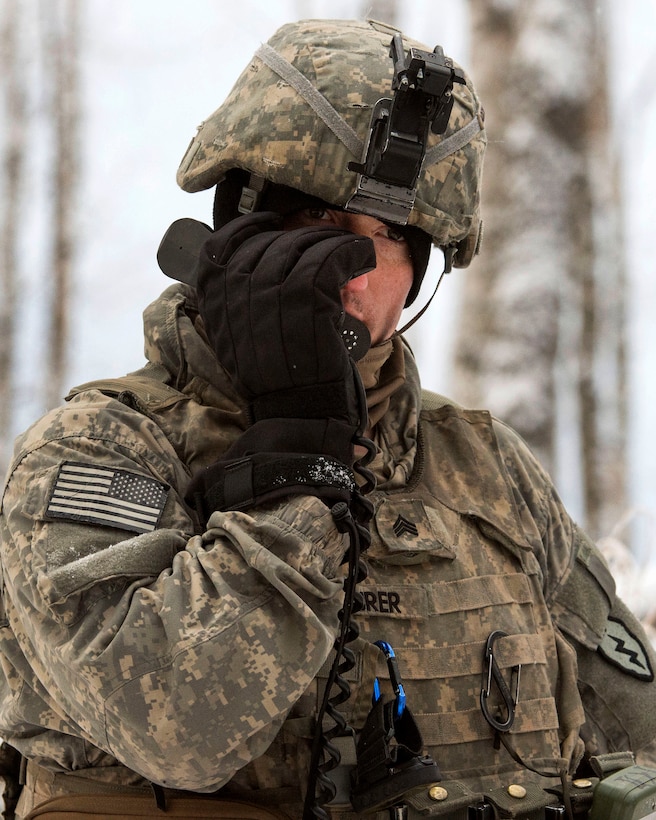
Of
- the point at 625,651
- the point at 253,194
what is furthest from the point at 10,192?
the point at 625,651

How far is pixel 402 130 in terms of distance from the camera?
2062 millimetres

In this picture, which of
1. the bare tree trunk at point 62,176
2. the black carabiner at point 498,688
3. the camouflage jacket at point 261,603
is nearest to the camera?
the camouflage jacket at point 261,603

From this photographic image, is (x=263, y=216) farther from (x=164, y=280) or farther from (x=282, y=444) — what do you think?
(x=164, y=280)

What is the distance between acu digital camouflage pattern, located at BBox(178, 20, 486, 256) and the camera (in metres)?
2.12

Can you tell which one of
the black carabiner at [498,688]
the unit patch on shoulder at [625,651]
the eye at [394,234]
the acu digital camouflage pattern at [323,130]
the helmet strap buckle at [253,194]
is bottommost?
the unit patch on shoulder at [625,651]

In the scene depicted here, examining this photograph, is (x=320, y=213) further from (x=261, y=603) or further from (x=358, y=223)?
(x=261, y=603)

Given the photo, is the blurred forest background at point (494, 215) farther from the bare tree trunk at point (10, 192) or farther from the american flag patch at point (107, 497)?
the american flag patch at point (107, 497)

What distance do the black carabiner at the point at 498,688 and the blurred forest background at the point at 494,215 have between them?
2.13m

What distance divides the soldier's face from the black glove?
0.26 meters

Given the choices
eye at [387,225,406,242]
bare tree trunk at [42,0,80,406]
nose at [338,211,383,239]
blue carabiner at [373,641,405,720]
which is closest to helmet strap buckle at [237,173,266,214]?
nose at [338,211,383,239]

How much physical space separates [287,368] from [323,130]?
22.3 inches

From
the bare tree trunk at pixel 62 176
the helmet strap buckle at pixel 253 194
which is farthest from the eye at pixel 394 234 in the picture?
the bare tree trunk at pixel 62 176

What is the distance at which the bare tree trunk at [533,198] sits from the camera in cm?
590

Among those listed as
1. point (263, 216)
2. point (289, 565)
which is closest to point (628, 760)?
point (289, 565)
